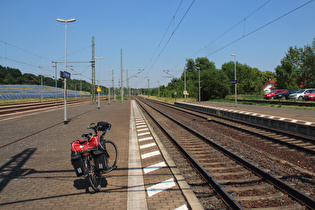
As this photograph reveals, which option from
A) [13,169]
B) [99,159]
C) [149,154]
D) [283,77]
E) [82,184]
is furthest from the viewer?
[283,77]

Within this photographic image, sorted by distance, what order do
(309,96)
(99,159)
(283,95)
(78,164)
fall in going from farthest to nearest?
(283,95), (309,96), (99,159), (78,164)

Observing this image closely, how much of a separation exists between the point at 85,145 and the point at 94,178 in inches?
25.6

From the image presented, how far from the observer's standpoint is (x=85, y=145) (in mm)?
4695

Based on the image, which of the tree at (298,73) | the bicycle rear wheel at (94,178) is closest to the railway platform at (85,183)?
the bicycle rear wheel at (94,178)

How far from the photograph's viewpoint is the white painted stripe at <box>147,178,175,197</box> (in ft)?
15.1

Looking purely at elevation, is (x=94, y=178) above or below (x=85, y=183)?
above

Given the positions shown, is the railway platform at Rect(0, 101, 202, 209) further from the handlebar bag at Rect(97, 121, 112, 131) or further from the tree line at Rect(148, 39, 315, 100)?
the tree line at Rect(148, 39, 315, 100)

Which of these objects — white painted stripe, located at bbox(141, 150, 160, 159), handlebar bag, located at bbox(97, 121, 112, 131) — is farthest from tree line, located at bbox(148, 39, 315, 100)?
handlebar bag, located at bbox(97, 121, 112, 131)

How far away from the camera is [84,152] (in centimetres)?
464

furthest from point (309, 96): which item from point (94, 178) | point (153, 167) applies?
point (94, 178)

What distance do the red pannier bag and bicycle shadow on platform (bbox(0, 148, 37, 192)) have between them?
1661mm

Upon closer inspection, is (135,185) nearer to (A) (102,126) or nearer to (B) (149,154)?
(A) (102,126)

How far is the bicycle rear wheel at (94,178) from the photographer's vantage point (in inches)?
181

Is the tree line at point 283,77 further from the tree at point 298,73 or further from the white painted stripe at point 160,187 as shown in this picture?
the white painted stripe at point 160,187
